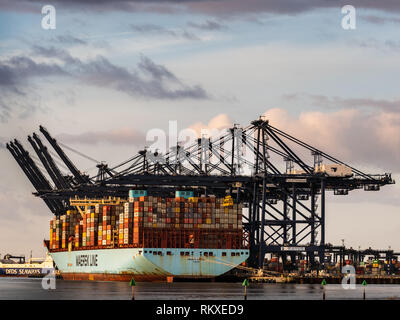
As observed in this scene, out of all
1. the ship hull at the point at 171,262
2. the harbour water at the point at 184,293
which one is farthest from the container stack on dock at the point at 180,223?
the harbour water at the point at 184,293

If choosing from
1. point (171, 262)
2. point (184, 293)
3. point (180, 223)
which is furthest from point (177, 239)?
point (184, 293)

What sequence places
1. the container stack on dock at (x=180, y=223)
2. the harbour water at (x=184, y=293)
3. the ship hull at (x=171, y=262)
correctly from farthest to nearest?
1. the ship hull at (x=171, y=262)
2. the container stack on dock at (x=180, y=223)
3. the harbour water at (x=184, y=293)

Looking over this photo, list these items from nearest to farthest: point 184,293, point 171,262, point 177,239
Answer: point 184,293 < point 171,262 < point 177,239

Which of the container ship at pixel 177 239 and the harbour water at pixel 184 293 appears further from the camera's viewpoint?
the container ship at pixel 177 239

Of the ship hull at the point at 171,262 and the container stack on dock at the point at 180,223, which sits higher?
the container stack on dock at the point at 180,223

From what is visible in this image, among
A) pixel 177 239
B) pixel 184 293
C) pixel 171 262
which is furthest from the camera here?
pixel 177 239

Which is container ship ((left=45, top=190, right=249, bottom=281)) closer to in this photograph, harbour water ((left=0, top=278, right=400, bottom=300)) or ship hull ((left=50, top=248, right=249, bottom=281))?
ship hull ((left=50, top=248, right=249, bottom=281))

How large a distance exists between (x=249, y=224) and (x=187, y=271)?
2637 centimetres

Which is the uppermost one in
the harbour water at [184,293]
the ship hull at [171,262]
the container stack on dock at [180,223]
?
the container stack on dock at [180,223]

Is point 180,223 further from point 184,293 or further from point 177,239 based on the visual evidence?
point 184,293

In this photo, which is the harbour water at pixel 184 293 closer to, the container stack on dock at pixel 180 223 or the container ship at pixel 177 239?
the container ship at pixel 177 239
